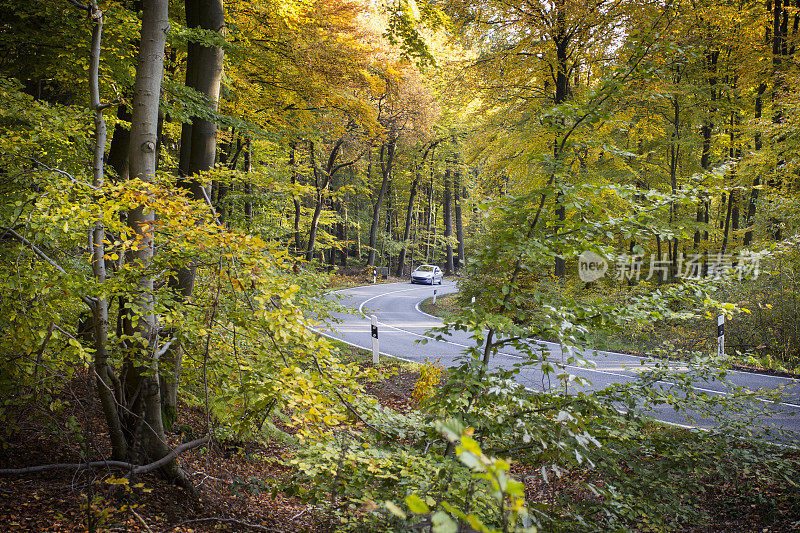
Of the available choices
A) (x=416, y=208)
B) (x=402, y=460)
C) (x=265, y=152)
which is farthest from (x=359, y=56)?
(x=416, y=208)

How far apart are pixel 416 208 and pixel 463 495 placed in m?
40.9

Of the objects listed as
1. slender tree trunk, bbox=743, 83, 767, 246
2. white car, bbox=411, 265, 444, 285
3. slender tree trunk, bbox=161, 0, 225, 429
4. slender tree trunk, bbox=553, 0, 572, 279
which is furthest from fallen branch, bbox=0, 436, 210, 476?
white car, bbox=411, 265, 444, 285

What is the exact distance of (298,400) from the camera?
2.52 m

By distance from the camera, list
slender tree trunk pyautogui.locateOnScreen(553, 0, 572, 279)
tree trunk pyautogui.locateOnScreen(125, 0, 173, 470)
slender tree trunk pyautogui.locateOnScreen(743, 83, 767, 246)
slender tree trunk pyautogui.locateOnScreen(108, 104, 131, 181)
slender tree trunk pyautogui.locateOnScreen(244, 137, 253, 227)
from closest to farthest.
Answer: tree trunk pyautogui.locateOnScreen(125, 0, 173, 470) < slender tree trunk pyautogui.locateOnScreen(244, 137, 253, 227) < slender tree trunk pyautogui.locateOnScreen(108, 104, 131, 181) < slender tree trunk pyautogui.locateOnScreen(553, 0, 572, 279) < slender tree trunk pyautogui.locateOnScreen(743, 83, 767, 246)

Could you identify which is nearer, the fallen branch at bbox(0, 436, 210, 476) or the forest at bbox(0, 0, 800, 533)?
the forest at bbox(0, 0, 800, 533)

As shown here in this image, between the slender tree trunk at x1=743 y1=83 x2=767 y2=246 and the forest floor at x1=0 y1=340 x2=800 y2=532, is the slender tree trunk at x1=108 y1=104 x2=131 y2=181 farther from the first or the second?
the slender tree trunk at x1=743 y1=83 x2=767 y2=246

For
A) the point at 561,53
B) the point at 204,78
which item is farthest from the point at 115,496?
the point at 561,53

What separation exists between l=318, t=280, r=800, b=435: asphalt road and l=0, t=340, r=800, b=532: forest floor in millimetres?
981

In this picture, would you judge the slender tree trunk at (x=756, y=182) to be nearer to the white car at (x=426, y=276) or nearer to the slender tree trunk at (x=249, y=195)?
the slender tree trunk at (x=249, y=195)

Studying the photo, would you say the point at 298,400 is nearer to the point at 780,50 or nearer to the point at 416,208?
the point at 780,50

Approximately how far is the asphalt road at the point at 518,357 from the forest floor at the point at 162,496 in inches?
38.6

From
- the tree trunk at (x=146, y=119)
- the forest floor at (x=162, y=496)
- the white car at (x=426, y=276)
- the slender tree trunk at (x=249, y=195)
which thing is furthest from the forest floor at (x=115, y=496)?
the white car at (x=426, y=276)

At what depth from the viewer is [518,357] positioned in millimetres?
11281

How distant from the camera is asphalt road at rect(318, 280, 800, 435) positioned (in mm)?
6699
